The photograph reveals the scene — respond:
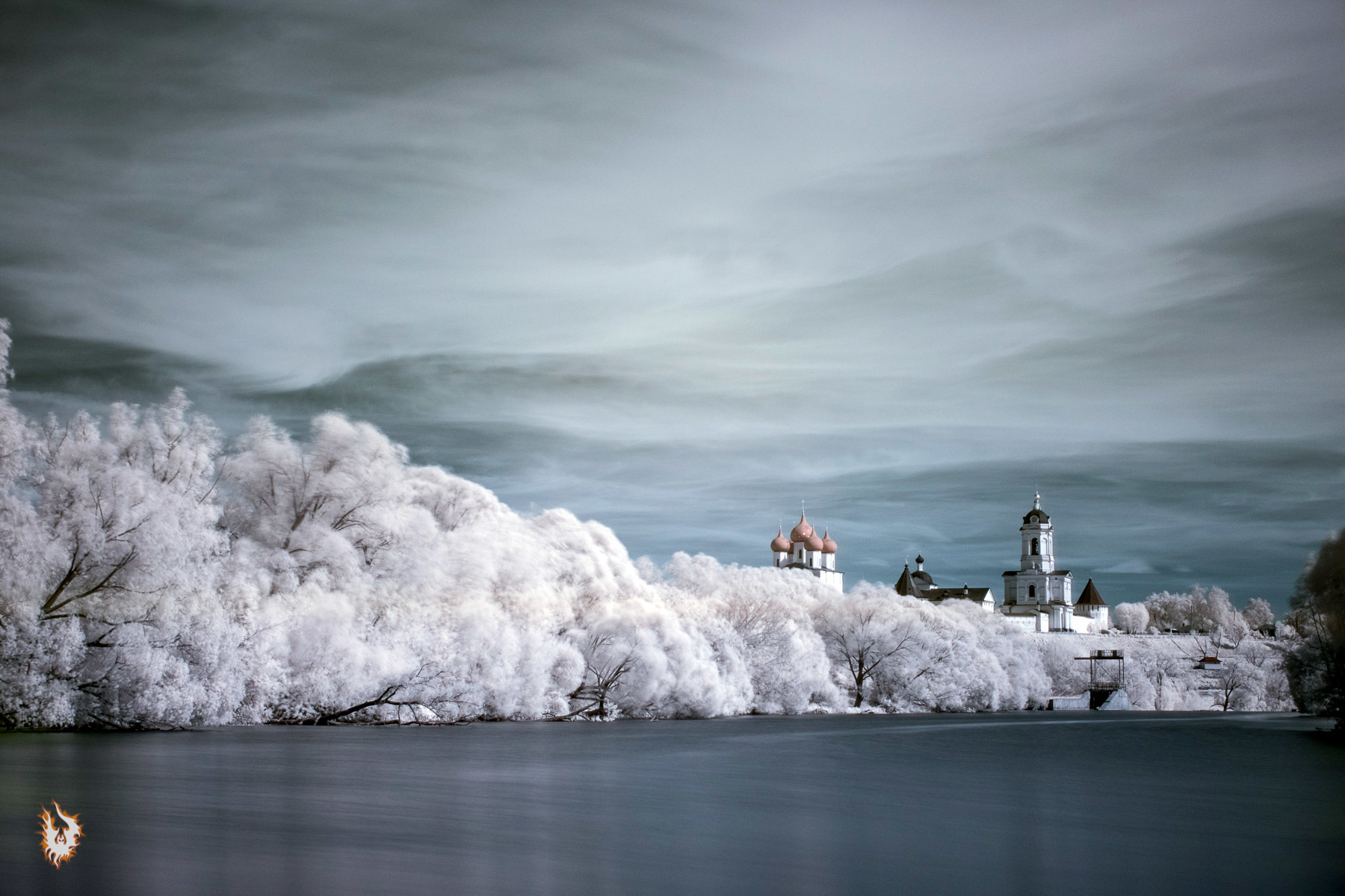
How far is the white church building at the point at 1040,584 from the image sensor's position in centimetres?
16162

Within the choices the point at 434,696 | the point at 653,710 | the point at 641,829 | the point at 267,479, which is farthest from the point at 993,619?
the point at 641,829

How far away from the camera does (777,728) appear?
2106 inches

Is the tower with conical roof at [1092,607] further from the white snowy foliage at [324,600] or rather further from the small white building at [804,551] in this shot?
the white snowy foliage at [324,600]

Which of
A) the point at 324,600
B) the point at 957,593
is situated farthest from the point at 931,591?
the point at 324,600

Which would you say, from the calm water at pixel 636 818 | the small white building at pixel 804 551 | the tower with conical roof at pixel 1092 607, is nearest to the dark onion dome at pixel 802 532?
the small white building at pixel 804 551

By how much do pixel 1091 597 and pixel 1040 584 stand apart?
22791 millimetres

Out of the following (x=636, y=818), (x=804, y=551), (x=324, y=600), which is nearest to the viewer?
(x=636, y=818)

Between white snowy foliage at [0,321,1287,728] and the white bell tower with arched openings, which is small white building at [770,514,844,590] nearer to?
the white bell tower with arched openings

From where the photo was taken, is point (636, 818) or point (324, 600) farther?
point (324, 600)

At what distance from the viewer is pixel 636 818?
20.5m

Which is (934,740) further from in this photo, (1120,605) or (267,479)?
(1120,605)

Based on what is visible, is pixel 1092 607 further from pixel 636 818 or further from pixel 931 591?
pixel 636 818

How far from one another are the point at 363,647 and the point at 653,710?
2181 centimetres

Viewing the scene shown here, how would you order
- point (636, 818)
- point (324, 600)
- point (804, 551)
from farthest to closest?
1. point (804, 551)
2. point (324, 600)
3. point (636, 818)
